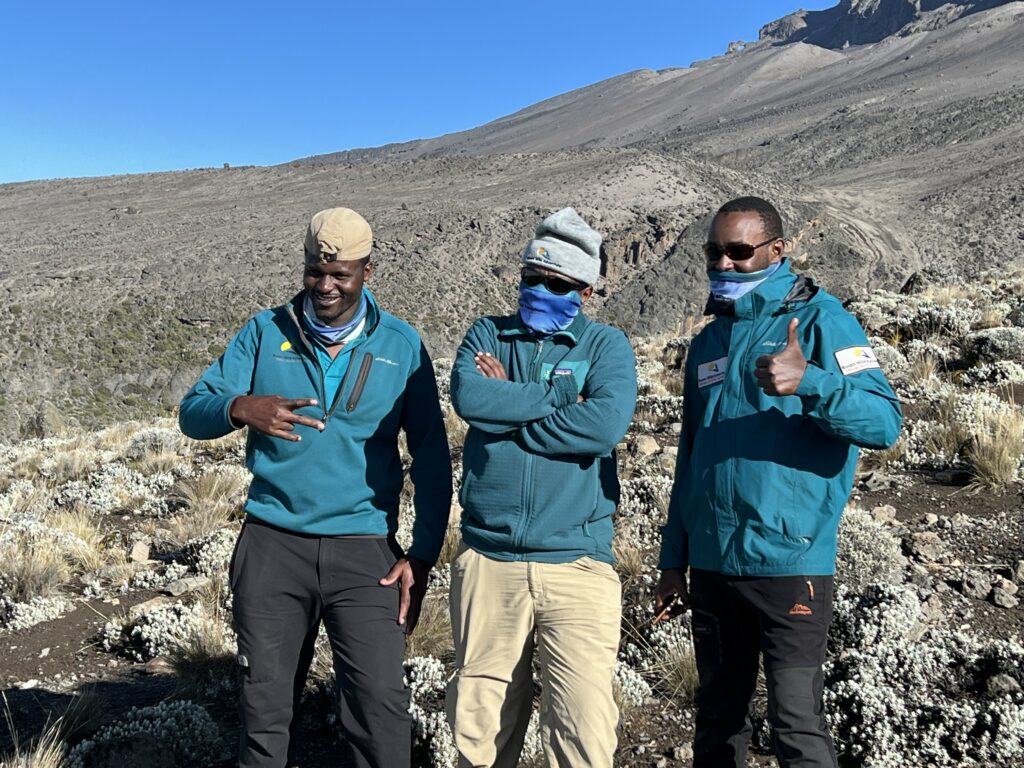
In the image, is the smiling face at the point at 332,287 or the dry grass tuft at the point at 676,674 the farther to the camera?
the dry grass tuft at the point at 676,674

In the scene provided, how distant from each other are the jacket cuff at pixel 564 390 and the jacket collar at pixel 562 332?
0.47 ft

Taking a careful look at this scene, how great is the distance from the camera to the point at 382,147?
4540 inches

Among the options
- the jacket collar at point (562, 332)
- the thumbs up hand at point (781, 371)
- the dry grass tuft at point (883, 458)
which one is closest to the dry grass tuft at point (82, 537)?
the jacket collar at point (562, 332)

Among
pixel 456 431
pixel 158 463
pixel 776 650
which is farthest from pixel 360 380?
pixel 158 463

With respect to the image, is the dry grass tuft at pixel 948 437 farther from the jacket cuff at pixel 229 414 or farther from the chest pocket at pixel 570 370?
the jacket cuff at pixel 229 414

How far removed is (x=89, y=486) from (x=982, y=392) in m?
8.28

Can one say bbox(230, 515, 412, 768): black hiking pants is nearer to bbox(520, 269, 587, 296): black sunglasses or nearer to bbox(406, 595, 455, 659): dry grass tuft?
bbox(520, 269, 587, 296): black sunglasses

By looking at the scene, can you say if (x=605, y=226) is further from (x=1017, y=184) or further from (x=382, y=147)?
(x=382, y=147)

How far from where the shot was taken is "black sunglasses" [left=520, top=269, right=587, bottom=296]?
254 cm

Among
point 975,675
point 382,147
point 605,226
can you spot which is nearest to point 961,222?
point 605,226

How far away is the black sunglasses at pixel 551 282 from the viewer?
8.32 feet

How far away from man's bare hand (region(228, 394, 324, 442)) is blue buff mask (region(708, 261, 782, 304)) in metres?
1.24

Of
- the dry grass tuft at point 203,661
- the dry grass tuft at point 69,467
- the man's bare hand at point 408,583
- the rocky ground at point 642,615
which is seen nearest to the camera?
the man's bare hand at point 408,583

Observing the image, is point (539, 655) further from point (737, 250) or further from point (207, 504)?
point (207, 504)
